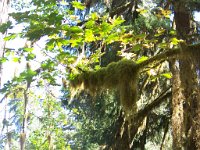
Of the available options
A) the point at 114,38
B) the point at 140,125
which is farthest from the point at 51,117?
the point at 114,38

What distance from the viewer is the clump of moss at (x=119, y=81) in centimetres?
484

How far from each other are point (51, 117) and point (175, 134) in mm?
8656

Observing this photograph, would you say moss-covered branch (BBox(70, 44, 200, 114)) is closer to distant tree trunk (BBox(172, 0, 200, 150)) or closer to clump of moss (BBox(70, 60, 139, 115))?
clump of moss (BBox(70, 60, 139, 115))

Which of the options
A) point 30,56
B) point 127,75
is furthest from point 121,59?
point 30,56

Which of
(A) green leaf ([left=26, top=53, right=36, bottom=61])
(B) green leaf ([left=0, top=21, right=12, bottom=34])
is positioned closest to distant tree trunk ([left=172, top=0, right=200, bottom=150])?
(A) green leaf ([left=26, top=53, right=36, bottom=61])

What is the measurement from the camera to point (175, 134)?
5.01 m

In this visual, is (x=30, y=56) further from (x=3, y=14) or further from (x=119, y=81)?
(x=119, y=81)

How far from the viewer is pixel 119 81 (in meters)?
4.87

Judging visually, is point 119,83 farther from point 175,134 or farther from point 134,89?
point 175,134

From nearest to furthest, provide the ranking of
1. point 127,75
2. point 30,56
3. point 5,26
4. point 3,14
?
1. point 5,26
2. point 30,56
3. point 3,14
4. point 127,75

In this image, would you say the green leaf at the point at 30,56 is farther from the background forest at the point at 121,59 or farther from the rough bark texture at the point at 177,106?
the rough bark texture at the point at 177,106

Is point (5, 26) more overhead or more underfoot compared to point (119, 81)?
more overhead

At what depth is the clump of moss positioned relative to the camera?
15.9 ft

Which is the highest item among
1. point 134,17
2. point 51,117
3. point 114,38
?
point 134,17
